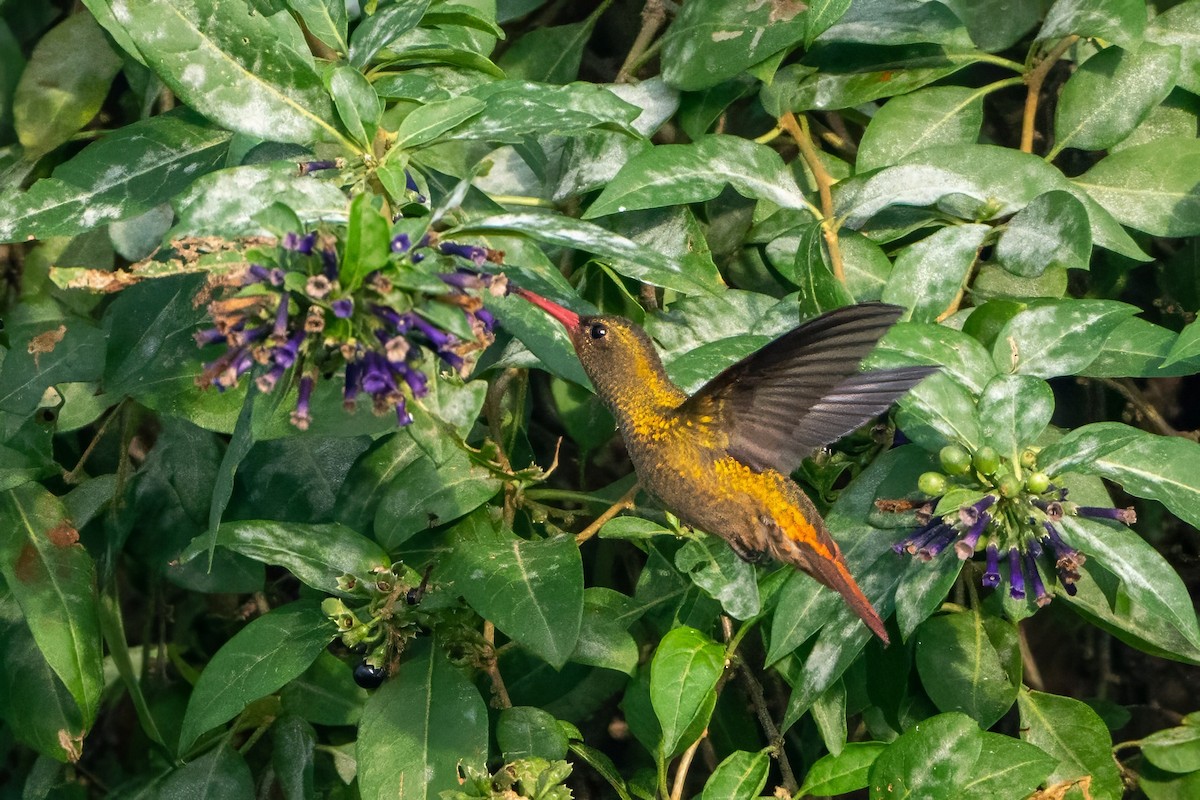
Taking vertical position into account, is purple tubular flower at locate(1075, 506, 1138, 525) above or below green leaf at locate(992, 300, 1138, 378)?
below

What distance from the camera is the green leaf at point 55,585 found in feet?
6.21

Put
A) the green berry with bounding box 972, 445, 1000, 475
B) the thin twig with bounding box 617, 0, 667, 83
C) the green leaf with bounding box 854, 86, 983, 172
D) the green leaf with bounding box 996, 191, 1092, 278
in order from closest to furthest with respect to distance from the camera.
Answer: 1. the green berry with bounding box 972, 445, 1000, 475
2. the green leaf with bounding box 996, 191, 1092, 278
3. the green leaf with bounding box 854, 86, 983, 172
4. the thin twig with bounding box 617, 0, 667, 83

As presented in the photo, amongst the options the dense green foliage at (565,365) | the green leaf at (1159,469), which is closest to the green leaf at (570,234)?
the dense green foliage at (565,365)

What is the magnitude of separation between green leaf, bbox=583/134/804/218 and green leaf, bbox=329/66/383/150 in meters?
0.33

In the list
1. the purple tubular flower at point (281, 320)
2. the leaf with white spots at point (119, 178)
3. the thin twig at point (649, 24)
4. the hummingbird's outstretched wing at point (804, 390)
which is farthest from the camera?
the thin twig at point (649, 24)

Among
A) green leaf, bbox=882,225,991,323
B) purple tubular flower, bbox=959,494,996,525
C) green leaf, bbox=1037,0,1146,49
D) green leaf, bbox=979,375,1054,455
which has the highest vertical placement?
green leaf, bbox=1037,0,1146,49

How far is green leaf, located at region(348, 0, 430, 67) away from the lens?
5.12 feet

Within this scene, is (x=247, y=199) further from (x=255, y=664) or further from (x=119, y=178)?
(x=255, y=664)

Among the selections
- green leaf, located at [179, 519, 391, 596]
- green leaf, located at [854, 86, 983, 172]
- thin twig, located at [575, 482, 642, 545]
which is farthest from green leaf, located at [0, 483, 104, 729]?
green leaf, located at [854, 86, 983, 172]

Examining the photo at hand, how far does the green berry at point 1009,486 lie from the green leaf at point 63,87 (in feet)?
5.46

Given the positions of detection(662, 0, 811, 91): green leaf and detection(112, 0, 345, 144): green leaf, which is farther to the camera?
detection(662, 0, 811, 91): green leaf

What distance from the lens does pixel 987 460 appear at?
1.54m

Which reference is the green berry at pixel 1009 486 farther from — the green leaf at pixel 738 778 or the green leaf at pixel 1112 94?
the green leaf at pixel 1112 94

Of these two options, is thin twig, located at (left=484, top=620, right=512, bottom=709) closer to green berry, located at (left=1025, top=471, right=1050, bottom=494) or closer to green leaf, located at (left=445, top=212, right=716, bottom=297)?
green leaf, located at (left=445, top=212, right=716, bottom=297)
